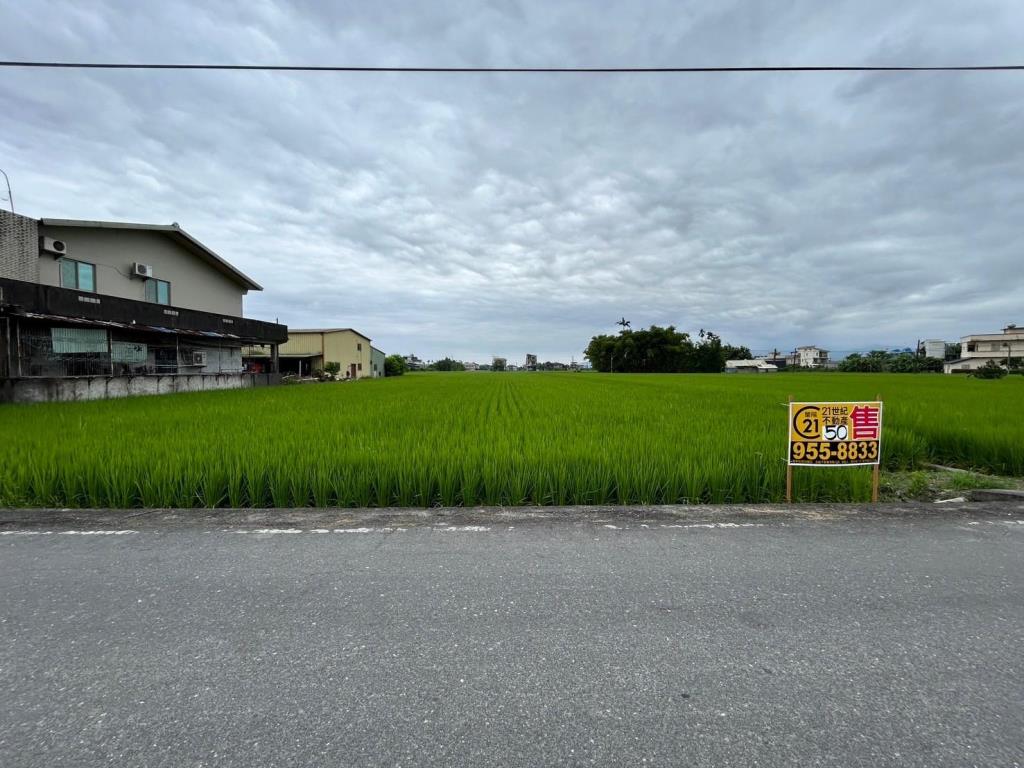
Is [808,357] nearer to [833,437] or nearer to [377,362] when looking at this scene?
[377,362]

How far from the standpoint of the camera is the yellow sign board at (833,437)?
16.2 ft

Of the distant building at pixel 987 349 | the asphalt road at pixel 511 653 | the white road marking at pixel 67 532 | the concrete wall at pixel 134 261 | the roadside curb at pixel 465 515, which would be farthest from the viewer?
the distant building at pixel 987 349

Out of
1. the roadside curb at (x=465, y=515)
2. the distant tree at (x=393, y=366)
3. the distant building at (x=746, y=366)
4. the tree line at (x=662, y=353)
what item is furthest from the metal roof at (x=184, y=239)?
the distant building at (x=746, y=366)

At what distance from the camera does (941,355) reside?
11844 centimetres

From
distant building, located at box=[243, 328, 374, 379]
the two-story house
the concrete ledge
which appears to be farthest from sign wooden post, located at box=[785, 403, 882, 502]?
Answer: distant building, located at box=[243, 328, 374, 379]

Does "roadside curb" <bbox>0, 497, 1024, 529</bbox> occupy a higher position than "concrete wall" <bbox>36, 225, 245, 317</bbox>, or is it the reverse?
"concrete wall" <bbox>36, 225, 245, 317</bbox>

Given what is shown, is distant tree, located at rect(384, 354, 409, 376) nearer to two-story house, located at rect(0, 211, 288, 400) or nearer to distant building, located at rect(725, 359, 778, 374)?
two-story house, located at rect(0, 211, 288, 400)

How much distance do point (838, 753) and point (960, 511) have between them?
4241mm

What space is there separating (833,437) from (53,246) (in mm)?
25919

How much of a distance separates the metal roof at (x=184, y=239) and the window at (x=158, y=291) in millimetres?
2514

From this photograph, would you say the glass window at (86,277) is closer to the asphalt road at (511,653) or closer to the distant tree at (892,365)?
the asphalt road at (511,653)

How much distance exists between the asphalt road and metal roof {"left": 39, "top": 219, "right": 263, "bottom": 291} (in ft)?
74.1

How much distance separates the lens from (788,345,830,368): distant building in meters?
147

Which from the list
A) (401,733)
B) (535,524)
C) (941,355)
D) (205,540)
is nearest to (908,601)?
(535,524)
